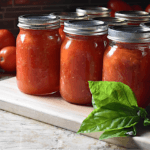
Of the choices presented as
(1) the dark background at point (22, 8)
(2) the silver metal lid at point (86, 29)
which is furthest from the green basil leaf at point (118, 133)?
(1) the dark background at point (22, 8)

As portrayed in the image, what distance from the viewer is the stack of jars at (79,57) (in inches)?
29.5

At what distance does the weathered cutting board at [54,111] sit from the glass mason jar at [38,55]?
4 centimetres

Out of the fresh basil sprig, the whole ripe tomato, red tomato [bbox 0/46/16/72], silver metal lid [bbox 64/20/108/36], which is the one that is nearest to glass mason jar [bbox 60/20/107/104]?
silver metal lid [bbox 64/20/108/36]

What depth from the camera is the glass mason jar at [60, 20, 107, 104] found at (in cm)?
79

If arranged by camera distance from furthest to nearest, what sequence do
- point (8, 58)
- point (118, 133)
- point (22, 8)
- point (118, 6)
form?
point (118, 6), point (22, 8), point (8, 58), point (118, 133)

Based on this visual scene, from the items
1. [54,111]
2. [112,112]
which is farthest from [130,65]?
[54,111]

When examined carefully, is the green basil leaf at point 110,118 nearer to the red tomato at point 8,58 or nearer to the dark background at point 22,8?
the red tomato at point 8,58

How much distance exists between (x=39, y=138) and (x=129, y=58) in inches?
A: 12.3

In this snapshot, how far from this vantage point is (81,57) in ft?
2.64

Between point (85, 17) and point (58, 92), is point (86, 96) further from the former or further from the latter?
point (85, 17)

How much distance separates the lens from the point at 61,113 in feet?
Answer: 2.62

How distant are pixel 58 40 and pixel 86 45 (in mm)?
141

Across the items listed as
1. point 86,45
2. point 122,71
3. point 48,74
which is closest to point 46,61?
point 48,74

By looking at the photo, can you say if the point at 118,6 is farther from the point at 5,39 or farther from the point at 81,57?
the point at 81,57
